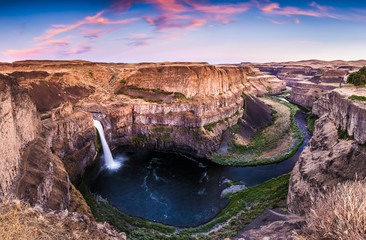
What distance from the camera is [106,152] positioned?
35438 mm

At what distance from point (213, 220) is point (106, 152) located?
21693 millimetres

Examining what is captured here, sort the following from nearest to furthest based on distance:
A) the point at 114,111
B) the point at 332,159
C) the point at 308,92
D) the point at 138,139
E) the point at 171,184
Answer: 1. the point at 332,159
2. the point at 171,184
3. the point at 114,111
4. the point at 138,139
5. the point at 308,92

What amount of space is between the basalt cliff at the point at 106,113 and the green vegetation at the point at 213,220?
4.27 meters

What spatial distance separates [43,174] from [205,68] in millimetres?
37874

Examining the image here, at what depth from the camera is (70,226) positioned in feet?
28.7

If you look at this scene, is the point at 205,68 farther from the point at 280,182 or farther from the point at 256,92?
the point at 256,92

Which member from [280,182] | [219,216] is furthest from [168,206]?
[280,182]

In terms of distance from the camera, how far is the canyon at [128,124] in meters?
13.8

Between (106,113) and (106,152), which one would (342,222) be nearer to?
(106,152)

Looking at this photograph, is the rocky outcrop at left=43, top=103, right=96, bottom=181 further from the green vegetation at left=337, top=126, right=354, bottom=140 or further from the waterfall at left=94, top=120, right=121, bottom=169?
the green vegetation at left=337, top=126, right=354, bottom=140

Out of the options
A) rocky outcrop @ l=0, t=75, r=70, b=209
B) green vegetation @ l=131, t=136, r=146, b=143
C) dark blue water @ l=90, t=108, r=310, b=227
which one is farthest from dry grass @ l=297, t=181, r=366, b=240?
green vegetation @ l=131, t=136, r=146, b=143

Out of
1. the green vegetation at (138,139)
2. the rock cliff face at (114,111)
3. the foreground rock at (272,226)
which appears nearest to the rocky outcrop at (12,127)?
the rock cliff face at (114,111)

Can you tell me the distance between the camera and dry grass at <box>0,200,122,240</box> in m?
7.31

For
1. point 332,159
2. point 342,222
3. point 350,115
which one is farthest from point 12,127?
point 350,115
